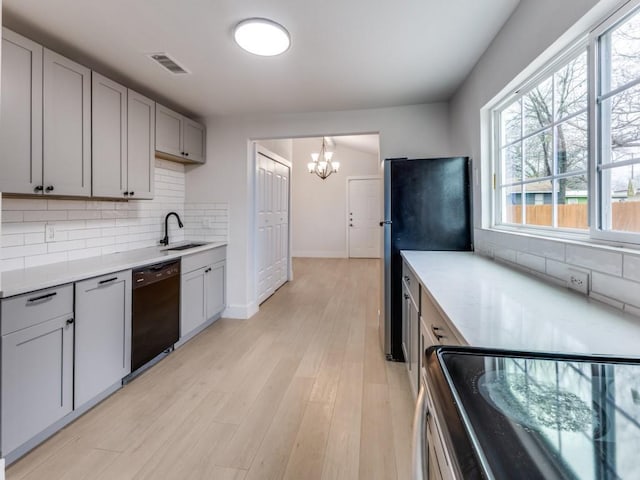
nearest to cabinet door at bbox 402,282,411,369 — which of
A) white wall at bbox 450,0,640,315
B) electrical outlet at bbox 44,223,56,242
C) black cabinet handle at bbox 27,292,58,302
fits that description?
white wall at bbox 450,0,640,315

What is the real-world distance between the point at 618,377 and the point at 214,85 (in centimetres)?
314

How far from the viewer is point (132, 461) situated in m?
1.57

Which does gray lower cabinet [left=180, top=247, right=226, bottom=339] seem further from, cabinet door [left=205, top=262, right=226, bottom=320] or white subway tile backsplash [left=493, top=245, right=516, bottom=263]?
white subway tile backsplash [left=493, top=245, right=516, bottom=263]

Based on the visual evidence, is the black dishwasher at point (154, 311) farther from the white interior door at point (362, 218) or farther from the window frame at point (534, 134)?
the white interior door at point (362, 218)

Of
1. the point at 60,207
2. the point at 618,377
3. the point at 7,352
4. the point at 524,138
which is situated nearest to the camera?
the point at 618,377

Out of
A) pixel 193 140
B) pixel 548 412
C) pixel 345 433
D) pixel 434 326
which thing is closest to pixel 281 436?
pixel 345 433

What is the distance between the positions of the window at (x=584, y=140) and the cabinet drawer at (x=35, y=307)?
8.64 feet

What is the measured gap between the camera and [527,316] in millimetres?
1041

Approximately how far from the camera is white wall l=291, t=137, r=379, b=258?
8297mm

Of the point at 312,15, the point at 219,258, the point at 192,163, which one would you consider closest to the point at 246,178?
the point at 192,163

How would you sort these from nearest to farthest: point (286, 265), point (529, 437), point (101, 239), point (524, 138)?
1. point (529, 437)
2. point (524, 138)
3. point (101, 239)
4. point (286, 265)

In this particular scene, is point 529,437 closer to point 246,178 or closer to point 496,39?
point 496,39

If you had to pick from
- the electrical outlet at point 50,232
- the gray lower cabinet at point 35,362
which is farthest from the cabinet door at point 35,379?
the electrical outlet at point 50,232

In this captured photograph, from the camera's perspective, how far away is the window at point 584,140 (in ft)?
3.90
